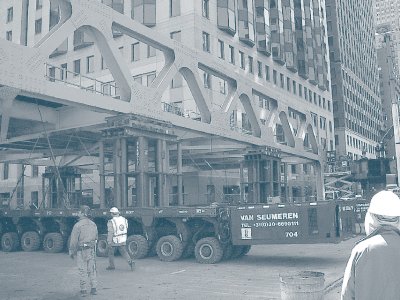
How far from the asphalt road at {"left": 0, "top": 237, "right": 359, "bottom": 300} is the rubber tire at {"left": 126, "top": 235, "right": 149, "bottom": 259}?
14.1 inches

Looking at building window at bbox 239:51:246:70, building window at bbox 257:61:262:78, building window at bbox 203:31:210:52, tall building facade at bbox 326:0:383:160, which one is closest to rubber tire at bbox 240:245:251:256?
building window at bbox 203:31:210:52

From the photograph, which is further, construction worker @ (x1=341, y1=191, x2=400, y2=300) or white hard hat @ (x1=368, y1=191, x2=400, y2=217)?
white hard hat @ (x1=368, y1=191, x2=400, y2=217)

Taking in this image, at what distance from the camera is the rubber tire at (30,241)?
19734mm

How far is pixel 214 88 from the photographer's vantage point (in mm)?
40844

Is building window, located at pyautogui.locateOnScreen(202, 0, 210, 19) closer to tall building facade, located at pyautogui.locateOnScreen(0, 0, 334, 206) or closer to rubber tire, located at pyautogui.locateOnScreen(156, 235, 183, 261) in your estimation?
tall building facade, located at pyautogui.locateOnScreen(0, 0, 334, 206)

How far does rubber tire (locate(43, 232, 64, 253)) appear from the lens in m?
18.9

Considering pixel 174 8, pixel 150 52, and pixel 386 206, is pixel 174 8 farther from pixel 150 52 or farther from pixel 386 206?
pixel 386 206

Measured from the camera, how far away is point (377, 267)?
3.33m

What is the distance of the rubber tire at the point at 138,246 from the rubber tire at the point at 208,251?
2014mm

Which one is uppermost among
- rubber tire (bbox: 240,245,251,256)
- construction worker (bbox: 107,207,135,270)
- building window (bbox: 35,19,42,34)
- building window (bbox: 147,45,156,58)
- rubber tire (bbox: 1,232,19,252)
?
building window (bbox: 35,19,42,34)

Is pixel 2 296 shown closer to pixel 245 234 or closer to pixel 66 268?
pixel 66 268

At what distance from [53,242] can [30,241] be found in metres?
1.51

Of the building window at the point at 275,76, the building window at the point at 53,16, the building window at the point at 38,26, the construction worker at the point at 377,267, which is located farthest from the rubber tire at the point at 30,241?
the building window at the point at 275,76

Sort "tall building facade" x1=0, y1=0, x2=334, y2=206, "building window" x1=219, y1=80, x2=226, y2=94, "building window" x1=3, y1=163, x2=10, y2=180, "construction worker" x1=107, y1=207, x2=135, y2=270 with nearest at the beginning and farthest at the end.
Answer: "construction worker" x1=107, y1=207, x2=135, y2=270 < "tall building facade" x1=0, y1=0, x2=334, y2=206 < "building window" x1=219, y1=80, x2=226, y2=94 < "building window" x1=3, y1=163, x2=10, y2=180
